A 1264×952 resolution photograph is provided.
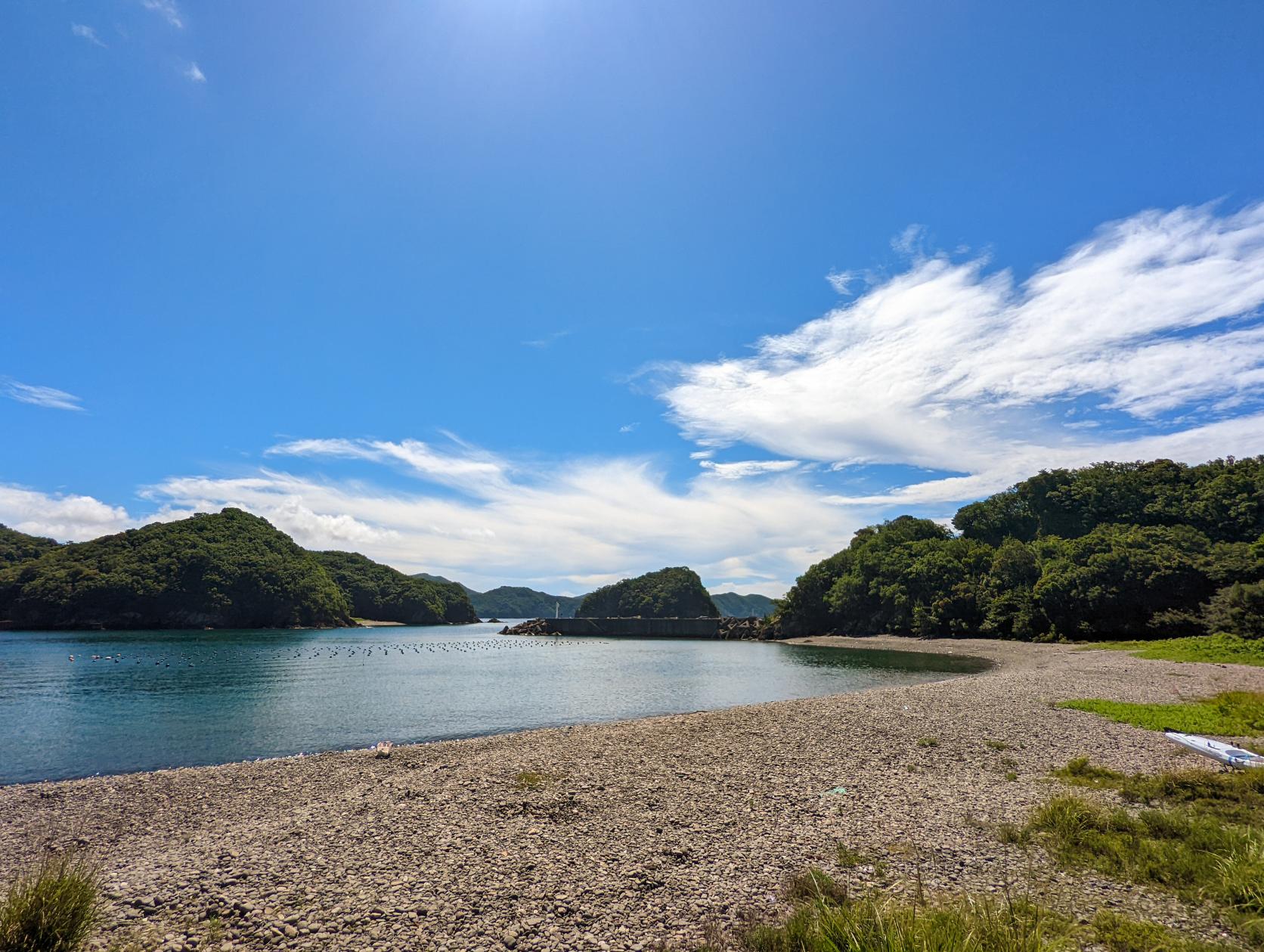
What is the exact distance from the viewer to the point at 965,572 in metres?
97.8

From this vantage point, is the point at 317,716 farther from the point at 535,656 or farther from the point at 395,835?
the point at 535,656

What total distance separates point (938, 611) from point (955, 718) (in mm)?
81561

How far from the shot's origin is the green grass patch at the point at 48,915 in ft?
22.1

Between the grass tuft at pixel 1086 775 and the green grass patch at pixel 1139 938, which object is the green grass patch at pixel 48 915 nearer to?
the green grass patch at pixel 1139 938

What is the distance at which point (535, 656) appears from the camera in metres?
84.8

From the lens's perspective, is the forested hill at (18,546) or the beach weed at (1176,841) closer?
the beach weed at (1176,841)

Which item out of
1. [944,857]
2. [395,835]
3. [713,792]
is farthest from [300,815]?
[944,857]

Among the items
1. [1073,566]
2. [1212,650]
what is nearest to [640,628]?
[1073,566]

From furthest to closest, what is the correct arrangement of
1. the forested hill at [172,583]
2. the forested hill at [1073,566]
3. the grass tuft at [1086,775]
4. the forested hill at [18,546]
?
the forested hill at [18,546] < the forested hill at [172,583] < the forested hill at [1073,566] < the grass tuft at [1086,775]

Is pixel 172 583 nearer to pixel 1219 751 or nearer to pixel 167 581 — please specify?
pixel 167 581

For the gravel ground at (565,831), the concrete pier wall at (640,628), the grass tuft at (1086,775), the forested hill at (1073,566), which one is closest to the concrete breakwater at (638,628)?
the concrete pier wall at (640,628)

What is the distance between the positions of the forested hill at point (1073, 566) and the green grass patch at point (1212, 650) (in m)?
3.04

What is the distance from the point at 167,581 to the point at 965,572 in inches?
6719

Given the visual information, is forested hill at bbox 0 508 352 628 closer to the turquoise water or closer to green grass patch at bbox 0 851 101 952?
the turquoise water
